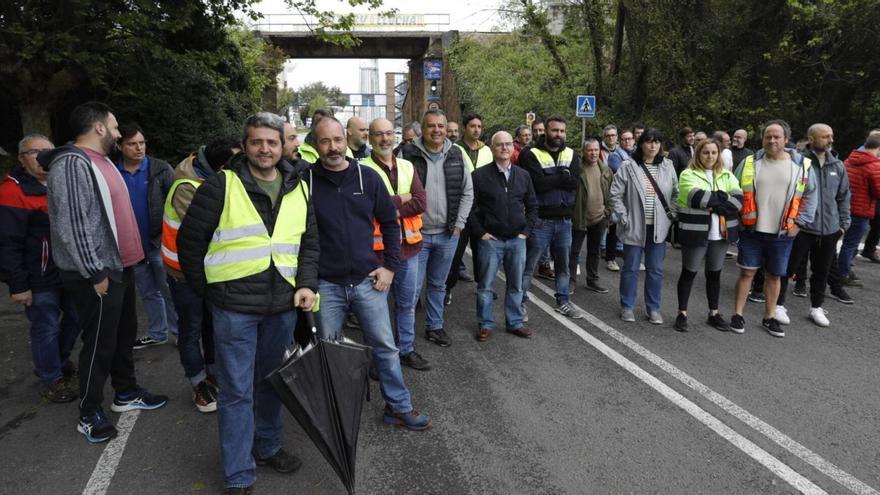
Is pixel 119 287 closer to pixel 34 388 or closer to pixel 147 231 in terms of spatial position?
pixel 147 231

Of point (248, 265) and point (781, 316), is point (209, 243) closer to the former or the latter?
point (248, 265)

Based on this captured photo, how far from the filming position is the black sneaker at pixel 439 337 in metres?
5.38

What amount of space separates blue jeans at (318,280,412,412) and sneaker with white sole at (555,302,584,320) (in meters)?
2.94

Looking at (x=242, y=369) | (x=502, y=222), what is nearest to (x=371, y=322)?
(x=242, y=369)

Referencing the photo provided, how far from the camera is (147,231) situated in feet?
15.5

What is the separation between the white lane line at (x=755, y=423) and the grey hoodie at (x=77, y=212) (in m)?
4.30

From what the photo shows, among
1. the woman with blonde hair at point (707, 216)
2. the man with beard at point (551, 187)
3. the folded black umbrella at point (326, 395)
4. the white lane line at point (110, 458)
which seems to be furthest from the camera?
the man with beard at point (551, 187)

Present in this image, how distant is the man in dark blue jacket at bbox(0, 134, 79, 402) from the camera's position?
409 cm

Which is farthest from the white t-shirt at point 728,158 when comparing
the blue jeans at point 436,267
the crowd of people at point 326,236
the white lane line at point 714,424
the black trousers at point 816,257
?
the blue jeans at point 436,267

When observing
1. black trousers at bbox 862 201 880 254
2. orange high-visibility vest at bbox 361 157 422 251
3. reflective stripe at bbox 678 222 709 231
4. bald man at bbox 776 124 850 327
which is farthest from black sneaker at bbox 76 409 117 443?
black trousers at bbox 862 201 880 254

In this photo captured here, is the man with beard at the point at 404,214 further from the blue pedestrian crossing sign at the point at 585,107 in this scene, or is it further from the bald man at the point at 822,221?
the blue pedestrian crossing sign at the point at 585,107

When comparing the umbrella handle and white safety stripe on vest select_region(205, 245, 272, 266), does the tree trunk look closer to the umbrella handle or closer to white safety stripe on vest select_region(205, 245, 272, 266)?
white safety stripe on vest select_region(205, 245, 272, 266)


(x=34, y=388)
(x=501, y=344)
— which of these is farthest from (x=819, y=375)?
(x=34, y=388)

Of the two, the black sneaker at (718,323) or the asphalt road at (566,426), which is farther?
the black sneaker at (718,323)
